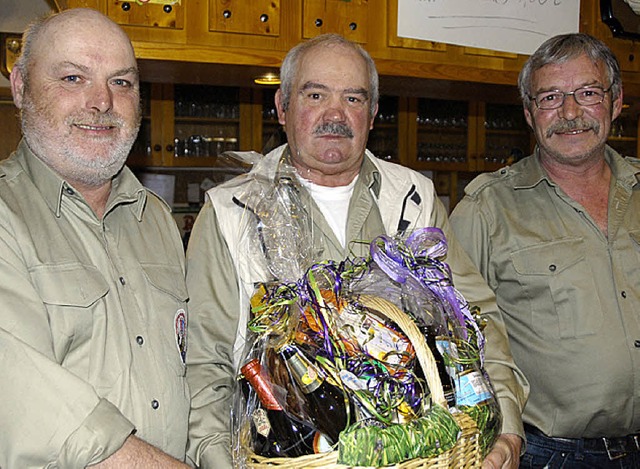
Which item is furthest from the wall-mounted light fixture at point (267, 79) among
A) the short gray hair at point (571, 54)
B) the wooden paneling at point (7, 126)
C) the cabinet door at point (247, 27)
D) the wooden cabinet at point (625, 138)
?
the wooden paneling at point (7, 126)

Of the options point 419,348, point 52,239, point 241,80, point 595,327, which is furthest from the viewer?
point 241,80

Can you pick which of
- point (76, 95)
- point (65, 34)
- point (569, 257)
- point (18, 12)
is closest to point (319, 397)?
point (76, 95)

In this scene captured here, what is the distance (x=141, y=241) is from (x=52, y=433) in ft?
1.80

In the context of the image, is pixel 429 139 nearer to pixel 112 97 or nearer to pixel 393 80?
pixel 393 80

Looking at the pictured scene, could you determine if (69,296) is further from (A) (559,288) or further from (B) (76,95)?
(A) (559,288)

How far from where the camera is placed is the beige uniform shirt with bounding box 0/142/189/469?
1.22 meters

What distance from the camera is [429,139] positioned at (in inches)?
207

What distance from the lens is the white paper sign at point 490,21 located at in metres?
2.15

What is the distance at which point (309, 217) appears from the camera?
1549 millimetres

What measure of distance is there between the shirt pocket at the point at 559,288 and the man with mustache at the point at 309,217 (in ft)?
0.94

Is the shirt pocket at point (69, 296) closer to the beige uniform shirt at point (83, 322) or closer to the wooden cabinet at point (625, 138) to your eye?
the beige uniform shirt at point (83, 322)

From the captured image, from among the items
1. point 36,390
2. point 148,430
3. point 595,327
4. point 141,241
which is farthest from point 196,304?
point 595,327

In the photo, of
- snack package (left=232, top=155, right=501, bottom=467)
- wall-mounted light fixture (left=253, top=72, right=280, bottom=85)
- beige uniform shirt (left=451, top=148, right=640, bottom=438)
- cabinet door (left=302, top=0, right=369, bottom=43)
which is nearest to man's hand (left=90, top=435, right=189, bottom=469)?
snack package (left=232, top=155, right=501, bottom=467)

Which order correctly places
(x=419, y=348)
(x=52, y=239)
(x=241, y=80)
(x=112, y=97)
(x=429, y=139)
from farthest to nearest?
(x=429, y=139)
(x=241, y=80)
(x=112, y=97)
(x=52, y=239)
(x=419, y=348)
